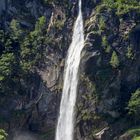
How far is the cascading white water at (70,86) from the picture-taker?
69750mm

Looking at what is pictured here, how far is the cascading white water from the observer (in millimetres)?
69750

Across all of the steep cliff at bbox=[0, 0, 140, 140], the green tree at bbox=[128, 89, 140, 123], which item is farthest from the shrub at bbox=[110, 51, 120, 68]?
the green tree at bbox=[128, 89, 140, 123]

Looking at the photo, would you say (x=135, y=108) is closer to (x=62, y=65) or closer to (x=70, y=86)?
(x=70, y=86)

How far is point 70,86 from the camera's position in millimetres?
71625

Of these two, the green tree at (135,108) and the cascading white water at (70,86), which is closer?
the green tree at (135,108)

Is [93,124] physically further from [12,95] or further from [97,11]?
[97,11]

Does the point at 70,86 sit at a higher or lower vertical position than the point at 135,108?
higher

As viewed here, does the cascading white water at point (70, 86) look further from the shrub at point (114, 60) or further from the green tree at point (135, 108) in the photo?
the green tree at point (135, 108)

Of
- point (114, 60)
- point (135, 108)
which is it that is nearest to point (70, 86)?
point (114, 60)

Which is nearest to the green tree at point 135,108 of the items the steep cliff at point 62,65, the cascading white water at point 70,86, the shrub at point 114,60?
the steep cliff at point 62,65

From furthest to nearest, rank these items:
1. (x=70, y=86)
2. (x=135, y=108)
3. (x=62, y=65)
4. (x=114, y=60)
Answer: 1. (x=62, y=65)
2. (x=70, y=86)
3. (x=114, y=60)
4. (x=135, y=108)

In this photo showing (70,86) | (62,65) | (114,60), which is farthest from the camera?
(62,65)

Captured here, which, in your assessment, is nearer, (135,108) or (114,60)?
(135,108)

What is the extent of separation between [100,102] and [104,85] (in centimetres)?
226
